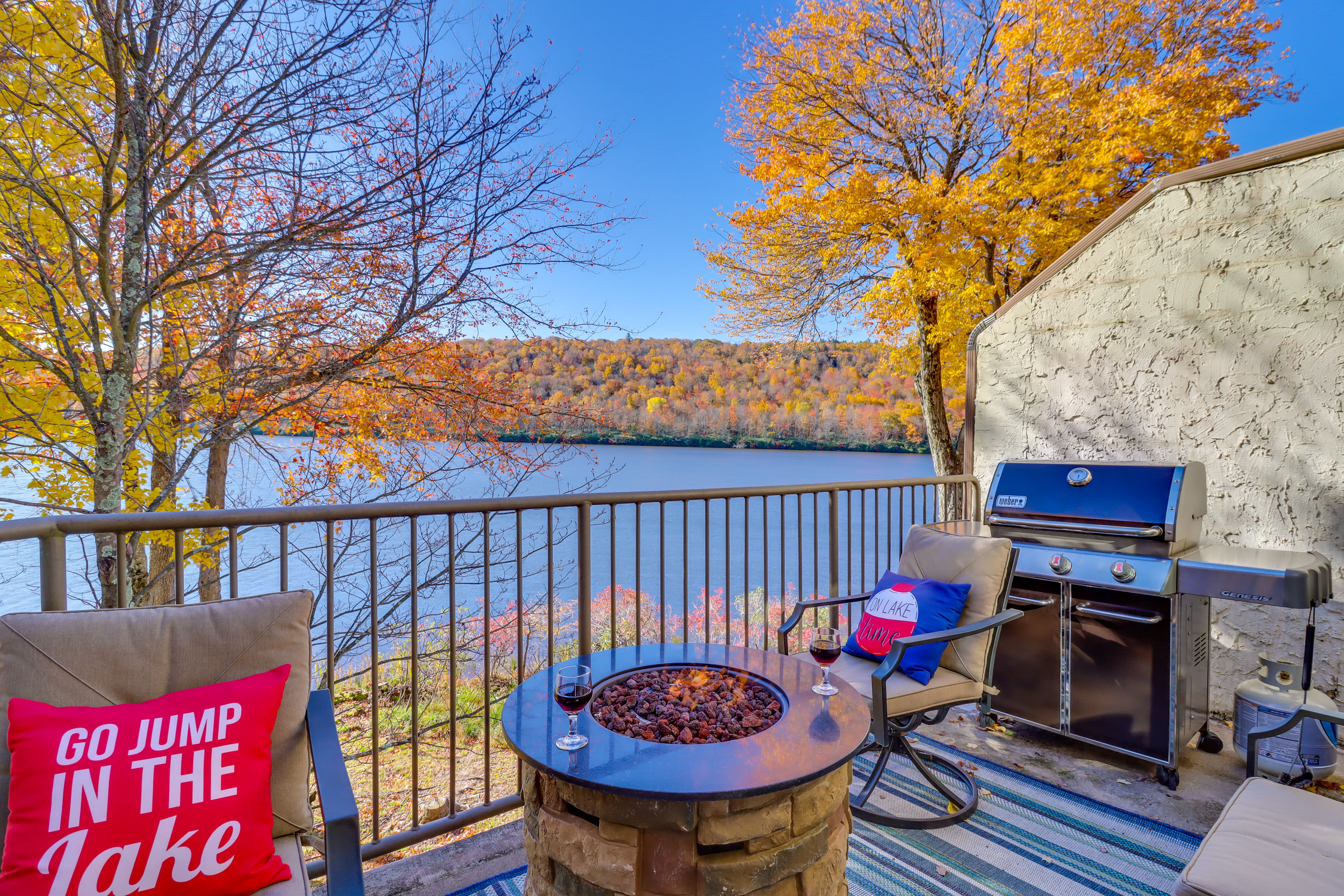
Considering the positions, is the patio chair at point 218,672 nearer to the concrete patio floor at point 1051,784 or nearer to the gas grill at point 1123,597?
the concrete patio floor at point 1051,784

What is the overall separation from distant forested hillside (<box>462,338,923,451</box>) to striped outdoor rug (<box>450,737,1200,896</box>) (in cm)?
478

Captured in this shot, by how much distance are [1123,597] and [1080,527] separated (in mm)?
335

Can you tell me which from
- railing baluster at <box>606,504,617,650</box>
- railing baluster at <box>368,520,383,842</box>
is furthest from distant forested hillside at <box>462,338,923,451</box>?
railing baluster at <box>368,520,383,842</box>

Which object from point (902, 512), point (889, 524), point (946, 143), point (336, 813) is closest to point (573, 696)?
point (336, 813)

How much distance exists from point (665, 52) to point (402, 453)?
5973mm

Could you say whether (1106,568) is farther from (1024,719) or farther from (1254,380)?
(1254,380)

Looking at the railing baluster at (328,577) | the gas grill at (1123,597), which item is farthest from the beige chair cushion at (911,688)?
the railing baluster at (328,577)

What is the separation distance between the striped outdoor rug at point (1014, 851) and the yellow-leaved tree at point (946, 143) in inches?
200

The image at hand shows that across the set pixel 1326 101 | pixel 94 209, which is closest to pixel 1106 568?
pixel 94 209

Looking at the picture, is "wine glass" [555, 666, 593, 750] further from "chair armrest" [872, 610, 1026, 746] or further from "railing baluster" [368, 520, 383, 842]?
"chair armrest" [872, 610, 1026, 746]

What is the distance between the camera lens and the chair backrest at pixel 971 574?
7.79 ft

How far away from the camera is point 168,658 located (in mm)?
1330

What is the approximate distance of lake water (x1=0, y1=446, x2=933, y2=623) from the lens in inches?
116

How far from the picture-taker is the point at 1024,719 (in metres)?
2.84
